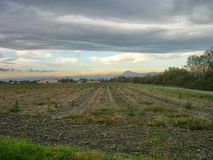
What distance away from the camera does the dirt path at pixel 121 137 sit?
466 inches

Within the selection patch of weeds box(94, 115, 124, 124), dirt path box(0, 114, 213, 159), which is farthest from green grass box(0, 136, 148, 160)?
patch of weeds box(94, 115, 124, 124)

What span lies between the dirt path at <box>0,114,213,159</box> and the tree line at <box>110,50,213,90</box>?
79.0 metres

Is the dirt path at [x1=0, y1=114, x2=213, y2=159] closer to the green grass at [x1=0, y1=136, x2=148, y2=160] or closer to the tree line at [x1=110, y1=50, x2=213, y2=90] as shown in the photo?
the green grass at [x1=0, y1=136, x2=148, y2=160]

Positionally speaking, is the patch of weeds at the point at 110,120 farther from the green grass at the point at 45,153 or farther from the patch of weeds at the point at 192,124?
the green grass at the point at 45,153

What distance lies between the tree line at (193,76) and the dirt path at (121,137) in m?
79.0

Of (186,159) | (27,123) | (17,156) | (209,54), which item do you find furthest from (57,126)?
(209,54)

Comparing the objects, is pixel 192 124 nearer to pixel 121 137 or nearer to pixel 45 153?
pixel 121 137

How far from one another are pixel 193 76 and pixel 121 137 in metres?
105

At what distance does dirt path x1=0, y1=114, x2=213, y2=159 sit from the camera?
11843 mm

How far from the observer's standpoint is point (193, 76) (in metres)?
116

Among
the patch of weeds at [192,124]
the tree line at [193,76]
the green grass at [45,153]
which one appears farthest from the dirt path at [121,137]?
the tree line at [193,76]

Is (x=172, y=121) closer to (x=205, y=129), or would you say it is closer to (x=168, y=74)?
(x=205, y=129)

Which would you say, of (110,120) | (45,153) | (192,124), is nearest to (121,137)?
(45,153)

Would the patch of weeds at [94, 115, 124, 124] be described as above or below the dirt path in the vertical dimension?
above
